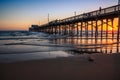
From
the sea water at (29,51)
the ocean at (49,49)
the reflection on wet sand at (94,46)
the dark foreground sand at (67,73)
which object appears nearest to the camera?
the dark foreground sand at (67,73)

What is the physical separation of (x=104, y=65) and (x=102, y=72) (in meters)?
0.76

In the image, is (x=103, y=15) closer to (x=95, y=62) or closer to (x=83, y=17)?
(x=83, y=17)

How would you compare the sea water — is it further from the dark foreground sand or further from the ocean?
the dark foreground sand

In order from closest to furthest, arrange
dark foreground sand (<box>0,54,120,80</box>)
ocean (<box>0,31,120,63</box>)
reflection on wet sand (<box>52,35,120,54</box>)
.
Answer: dark foreground sand (<box>0,54,120,80</box>) < ocean (<box>0,31,120,63</box>) < reflection on wet sand (<box>52,35,120,54</box>)

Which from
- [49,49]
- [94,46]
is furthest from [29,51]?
[94,46]

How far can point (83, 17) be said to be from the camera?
23.2 metres

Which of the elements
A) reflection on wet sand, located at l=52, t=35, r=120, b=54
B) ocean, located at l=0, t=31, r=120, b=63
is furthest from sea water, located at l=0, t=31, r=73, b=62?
reflection on wet sand, located at l=52, t=35, r=120, b=54

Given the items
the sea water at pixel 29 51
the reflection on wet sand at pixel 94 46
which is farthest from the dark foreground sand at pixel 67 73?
the reflection on wet sand at pixel 94 46

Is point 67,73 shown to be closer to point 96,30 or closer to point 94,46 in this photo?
point 94,46

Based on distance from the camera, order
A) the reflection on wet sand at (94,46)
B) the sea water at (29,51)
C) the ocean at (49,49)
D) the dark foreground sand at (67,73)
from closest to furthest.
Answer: the dark foreground sand at (67,73) → the sea water at (29,51) → the ocean at (49,49) → the reflection on wet sand at (94,46)

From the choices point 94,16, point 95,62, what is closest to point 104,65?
point 95,62

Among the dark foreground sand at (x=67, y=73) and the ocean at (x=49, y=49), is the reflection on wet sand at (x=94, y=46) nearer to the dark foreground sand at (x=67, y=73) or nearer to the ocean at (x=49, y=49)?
the ocean at (x=49, y=49)

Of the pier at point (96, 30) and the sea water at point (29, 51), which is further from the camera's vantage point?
the pier at point (96, 30)

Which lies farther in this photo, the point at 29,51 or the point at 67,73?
the point at 29,51
